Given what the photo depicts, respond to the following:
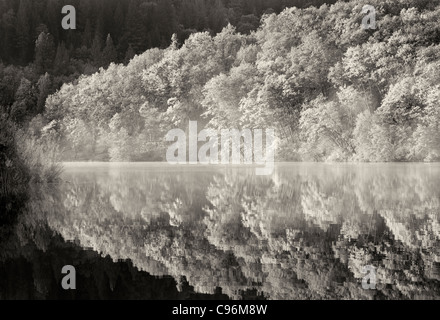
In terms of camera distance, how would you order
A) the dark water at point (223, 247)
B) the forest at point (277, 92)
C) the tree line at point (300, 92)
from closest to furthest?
the dark water at point (223, 247) → the forest at point (277, 92) → the tree line at point (300, 92)

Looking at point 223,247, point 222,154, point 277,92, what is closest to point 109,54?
point 222,154

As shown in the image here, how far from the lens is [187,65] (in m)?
66.8

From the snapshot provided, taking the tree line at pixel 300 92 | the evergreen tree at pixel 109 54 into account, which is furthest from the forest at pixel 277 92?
the evergreen tree at pixel 109 54

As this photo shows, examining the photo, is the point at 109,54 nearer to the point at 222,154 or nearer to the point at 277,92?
the point at 222,154

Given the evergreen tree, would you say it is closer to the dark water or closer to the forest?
the forest

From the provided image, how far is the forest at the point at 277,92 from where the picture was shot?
43.9m

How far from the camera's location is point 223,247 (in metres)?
8.14

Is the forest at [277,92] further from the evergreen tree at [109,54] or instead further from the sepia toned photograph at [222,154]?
the evergreen tree at [109,54]

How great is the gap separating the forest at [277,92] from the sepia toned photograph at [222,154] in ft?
0.55

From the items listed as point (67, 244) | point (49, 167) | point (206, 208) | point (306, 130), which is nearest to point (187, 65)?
point (306, 130)

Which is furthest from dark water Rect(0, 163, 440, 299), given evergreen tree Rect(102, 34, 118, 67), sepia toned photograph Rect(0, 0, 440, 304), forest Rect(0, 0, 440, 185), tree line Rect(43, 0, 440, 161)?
evergreen tree Rect(102, 34, 118, 67)
